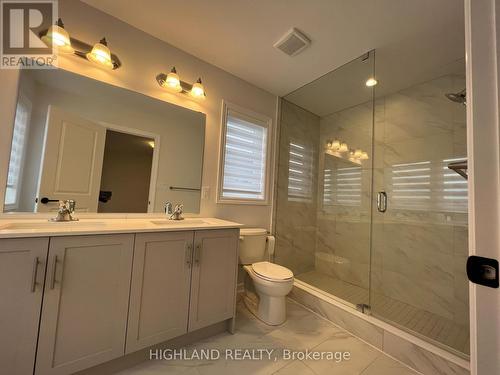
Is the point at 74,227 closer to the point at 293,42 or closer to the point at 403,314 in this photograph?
the point at 293,42

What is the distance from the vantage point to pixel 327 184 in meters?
2.91

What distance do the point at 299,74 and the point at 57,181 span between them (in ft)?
7.88

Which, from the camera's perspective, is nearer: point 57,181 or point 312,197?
point 57,181

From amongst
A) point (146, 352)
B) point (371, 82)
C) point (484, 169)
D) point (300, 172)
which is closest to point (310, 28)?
point (371, 82)

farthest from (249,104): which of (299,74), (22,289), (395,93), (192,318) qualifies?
(22,289)

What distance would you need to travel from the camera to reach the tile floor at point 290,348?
1.33m

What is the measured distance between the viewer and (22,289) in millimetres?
984

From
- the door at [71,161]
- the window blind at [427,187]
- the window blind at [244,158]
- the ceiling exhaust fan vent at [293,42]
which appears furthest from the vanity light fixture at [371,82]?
the door at [71,161]

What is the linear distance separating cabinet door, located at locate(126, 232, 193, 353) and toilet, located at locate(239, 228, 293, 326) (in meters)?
0.68

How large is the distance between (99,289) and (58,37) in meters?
1.68

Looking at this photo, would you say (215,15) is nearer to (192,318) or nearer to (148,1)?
(148,1)

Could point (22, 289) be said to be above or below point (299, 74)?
below

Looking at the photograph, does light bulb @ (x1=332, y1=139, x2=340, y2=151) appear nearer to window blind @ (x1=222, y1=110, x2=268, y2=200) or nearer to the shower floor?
window blind @ (x1=222, y1=110, x2=268, y2=200)

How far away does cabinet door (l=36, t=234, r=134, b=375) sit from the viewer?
3.41 feet
